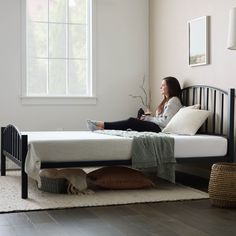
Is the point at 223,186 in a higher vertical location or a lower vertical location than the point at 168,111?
lower

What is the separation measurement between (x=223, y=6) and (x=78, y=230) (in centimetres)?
300

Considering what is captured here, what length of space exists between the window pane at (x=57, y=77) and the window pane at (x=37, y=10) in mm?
581

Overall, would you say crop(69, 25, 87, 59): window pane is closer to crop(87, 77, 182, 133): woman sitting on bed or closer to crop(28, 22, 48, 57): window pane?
crop(28, 22, 48, 57): window pane

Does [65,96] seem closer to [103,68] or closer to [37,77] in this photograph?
[37,77]

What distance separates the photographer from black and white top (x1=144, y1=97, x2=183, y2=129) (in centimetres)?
549

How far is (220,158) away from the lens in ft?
15.7

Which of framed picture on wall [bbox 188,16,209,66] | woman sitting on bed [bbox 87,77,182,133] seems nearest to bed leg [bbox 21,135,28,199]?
woman sitting on bed [bbox 87,77,182,133]

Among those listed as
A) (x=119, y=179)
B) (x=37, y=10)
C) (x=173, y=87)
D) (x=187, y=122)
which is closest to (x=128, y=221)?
(x=119, y=179)

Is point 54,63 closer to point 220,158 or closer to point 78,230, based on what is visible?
point 220,158

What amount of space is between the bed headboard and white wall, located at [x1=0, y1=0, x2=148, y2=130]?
1.33 meters

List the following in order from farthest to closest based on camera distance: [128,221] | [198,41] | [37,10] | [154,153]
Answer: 1. [37,10]
2. [198,41]
3. [154,153]
4. [128,221]

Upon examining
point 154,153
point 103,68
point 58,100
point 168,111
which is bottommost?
point 154,153

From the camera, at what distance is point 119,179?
4.57 metres

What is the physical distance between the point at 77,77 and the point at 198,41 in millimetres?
1845
